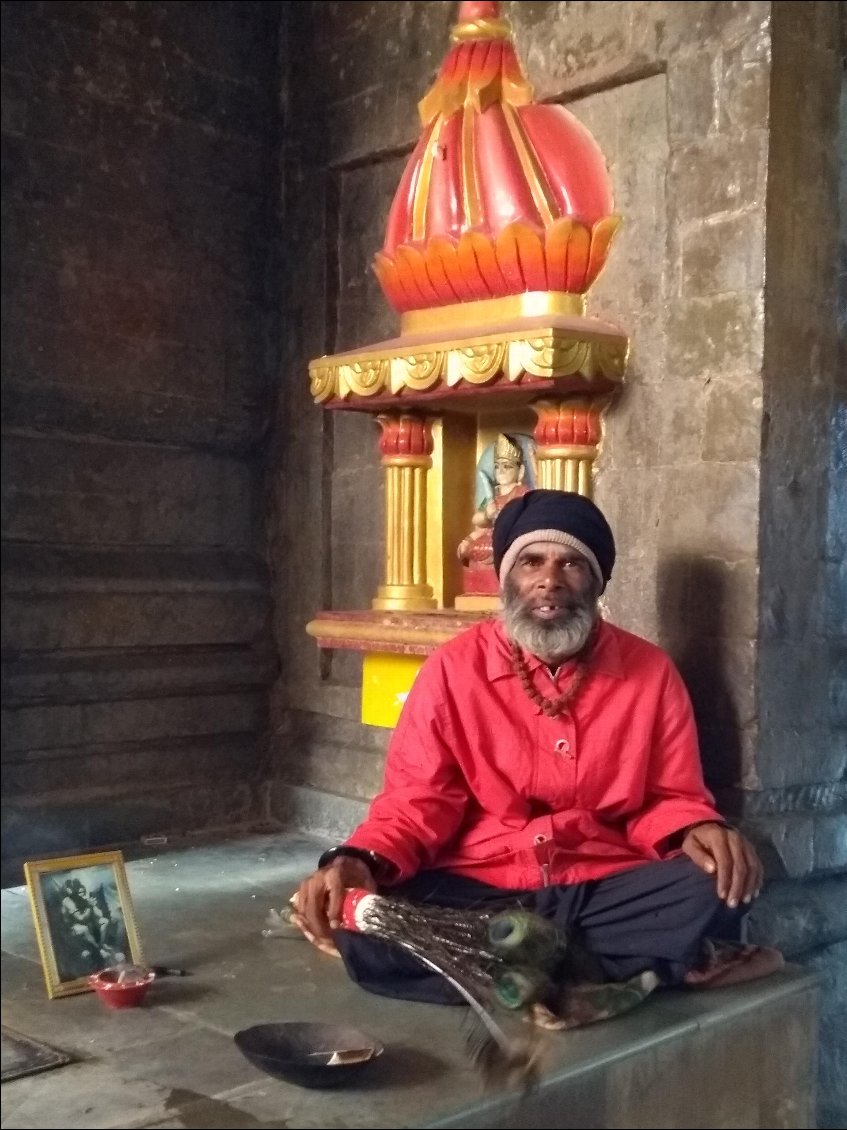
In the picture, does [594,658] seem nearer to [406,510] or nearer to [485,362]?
[485,362]

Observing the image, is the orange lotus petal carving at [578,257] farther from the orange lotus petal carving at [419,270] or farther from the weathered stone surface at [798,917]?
the weathered stone surface at [798,917]

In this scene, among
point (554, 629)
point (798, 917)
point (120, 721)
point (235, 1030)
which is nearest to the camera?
point (235, 1030)

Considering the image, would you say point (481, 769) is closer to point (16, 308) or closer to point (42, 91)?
point (16, 308)

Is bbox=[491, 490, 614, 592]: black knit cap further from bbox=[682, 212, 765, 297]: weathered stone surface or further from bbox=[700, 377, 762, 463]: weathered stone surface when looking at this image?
bbox=[682, 212, 765, 297]: weathered stone surface

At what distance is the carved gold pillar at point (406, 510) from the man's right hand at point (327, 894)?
111cm

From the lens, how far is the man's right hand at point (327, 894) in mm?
2268

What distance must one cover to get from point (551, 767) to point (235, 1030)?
2.51 feet

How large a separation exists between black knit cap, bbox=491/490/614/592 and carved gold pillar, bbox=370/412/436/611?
2.63ft

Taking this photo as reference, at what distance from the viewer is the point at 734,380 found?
2770mm

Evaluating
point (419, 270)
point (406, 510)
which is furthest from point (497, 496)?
point (419, 270)

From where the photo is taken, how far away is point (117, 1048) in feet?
6.77

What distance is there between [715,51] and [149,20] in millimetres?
1514

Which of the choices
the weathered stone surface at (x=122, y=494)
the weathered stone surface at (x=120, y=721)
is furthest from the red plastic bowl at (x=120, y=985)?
the weathered stone surface at (x=122, y=494)

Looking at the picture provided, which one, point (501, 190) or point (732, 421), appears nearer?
point (732, 421)
